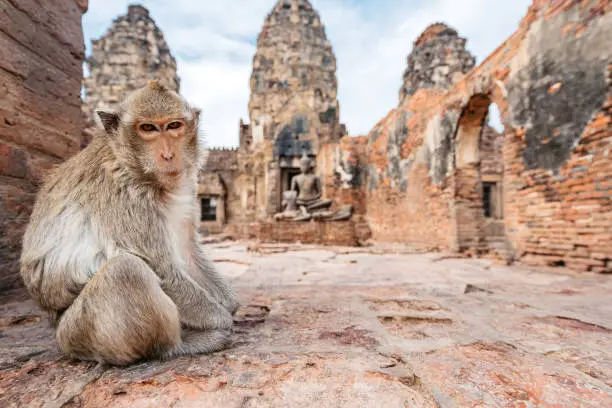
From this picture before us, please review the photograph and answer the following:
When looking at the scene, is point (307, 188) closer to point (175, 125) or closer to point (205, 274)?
point (205, 274)

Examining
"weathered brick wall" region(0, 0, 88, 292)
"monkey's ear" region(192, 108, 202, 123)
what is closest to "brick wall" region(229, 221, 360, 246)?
"weathered brick wall" region(0, 0, 88, 292)

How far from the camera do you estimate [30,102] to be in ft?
7.54

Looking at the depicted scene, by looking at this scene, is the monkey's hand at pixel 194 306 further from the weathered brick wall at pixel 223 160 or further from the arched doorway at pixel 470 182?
the weathered brick wall at pixel 223 160

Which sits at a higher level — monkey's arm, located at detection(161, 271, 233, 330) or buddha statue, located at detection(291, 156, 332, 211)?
buddha statue, located at detection(291, 156, 332, 211)

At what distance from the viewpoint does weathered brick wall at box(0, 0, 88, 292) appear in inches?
83.8

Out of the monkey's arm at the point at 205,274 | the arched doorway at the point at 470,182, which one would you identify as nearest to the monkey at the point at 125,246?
the monkey's arm at the point at 205,274

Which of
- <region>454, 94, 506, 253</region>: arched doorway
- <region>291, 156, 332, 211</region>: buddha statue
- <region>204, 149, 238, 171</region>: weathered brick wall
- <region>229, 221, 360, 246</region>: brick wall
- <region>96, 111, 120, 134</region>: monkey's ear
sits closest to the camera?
<region>96, 111, 120, 134</region>: monkey's ear

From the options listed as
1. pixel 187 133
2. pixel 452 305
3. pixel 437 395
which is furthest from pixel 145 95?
pixel 452 305

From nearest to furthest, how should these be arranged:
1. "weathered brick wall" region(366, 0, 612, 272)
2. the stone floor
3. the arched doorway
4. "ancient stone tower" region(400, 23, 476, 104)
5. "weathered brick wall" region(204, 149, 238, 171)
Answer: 1. the stone floor
2. "weathered brick wall" region(366, 0, 612, 272)
3. the arched doorway
4. "ancient stone tower" region(400, 23, 476, 104)
5. "weathered brick wall" region(204, 149, 238, 171)

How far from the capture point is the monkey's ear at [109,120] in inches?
57.0

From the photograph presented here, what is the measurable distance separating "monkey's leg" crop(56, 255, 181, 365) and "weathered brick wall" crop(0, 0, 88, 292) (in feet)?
5.04

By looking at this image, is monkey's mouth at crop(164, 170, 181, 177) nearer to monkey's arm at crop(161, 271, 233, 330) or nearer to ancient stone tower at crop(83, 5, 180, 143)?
monkey's arm at crop(161, 271, 233, 330)

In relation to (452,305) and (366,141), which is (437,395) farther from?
(366,141)

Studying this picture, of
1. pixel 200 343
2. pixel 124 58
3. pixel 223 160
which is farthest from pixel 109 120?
pixel 124 58
